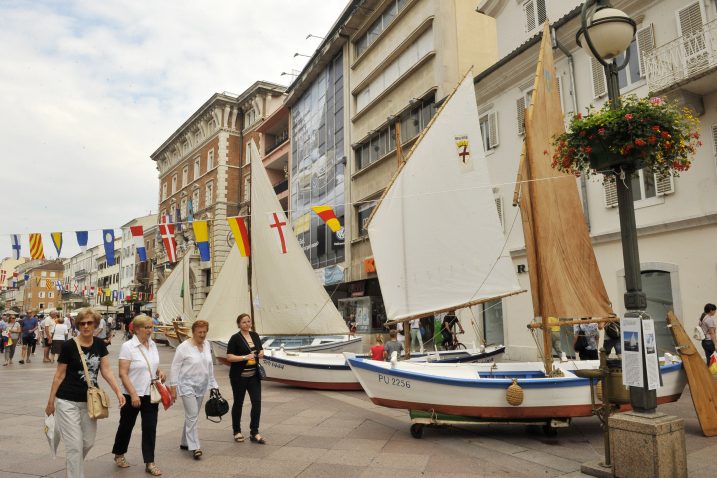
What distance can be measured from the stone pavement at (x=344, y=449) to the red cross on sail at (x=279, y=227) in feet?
18.0

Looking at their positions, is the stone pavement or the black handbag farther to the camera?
the black handbag

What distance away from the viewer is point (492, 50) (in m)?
23.5

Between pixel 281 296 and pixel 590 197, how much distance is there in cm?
931

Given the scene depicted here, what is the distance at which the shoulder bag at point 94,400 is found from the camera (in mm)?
4930

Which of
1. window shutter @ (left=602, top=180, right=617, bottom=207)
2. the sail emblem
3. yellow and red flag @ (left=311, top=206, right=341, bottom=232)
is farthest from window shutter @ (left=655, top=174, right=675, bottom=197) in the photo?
yellow and red flag @ (left=311, top=206, right=341, bottom=232)

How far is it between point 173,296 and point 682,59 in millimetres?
22949

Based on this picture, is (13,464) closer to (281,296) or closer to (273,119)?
(281,296)

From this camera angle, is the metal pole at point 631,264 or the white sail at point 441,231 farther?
the white sail at point 441,231

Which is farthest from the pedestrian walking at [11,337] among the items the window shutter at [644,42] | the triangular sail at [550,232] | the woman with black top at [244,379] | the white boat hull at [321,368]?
the window shutter at [644,42]

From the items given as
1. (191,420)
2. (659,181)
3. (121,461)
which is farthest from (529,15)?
(121,461)

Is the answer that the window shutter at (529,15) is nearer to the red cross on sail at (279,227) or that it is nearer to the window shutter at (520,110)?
the window shutter at (520,110)

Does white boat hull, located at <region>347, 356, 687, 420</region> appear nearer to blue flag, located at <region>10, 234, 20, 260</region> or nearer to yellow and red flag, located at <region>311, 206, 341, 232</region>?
yellow and red flag, located at <region>311, 206, 341, 232</region>

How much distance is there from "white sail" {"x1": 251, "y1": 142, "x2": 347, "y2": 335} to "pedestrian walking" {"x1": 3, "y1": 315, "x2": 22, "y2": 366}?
36.0ft

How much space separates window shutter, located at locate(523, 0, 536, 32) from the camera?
1856 centimetres
